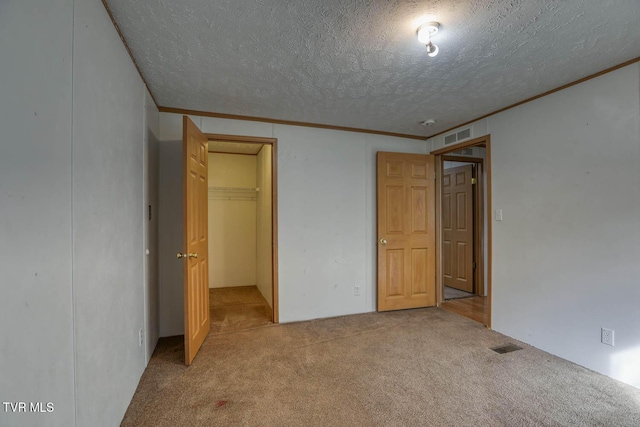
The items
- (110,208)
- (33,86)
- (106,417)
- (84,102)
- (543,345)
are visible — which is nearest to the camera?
(33,86)

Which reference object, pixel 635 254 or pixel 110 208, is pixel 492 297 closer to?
pixel 635 254

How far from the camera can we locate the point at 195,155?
2.59 metres

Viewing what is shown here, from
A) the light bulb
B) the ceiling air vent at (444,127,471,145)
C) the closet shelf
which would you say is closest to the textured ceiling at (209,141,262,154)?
the closet shelf

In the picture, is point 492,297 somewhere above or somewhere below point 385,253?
below

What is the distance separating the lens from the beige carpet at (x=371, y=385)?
1.75 meters

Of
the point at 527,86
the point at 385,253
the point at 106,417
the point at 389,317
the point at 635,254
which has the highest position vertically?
the point at 527,86

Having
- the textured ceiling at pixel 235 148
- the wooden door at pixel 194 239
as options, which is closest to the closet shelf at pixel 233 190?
the textured ceiling at pixel 235 148

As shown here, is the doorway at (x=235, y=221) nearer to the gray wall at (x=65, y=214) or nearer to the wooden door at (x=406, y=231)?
the wooden door at (x=406, y=231)

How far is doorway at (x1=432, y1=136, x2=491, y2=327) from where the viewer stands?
13.4 ft

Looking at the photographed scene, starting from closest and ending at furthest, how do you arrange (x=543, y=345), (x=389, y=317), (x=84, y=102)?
(x=84, y=102)
(x=543, y=345)
(x=389, y=317)

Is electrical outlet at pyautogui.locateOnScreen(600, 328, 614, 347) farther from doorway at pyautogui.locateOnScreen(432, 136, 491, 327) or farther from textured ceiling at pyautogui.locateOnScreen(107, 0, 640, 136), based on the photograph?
textured ceiling at pyautogui.locateOnScreen(107, 0, 640, 136)

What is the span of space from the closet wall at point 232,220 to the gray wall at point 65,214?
10.1 ft

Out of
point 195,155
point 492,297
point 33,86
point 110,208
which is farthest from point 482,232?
point 33,86

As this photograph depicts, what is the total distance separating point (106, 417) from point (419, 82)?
10.2 ft
